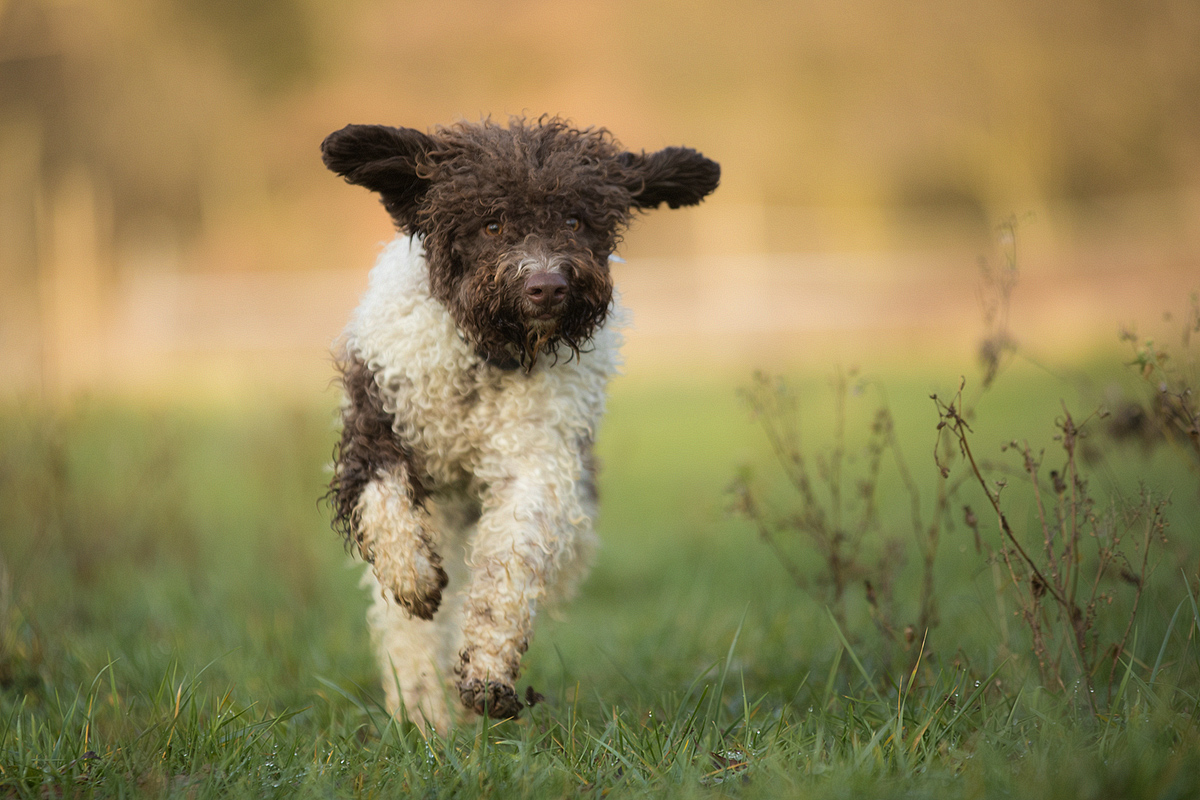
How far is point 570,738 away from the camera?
3.11 metres

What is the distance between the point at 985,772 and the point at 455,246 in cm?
231

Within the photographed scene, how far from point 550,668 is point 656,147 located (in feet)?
61.6

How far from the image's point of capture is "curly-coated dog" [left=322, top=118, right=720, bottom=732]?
10.6 ft

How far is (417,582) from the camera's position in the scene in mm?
3174

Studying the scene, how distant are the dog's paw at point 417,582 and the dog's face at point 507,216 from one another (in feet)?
2.56

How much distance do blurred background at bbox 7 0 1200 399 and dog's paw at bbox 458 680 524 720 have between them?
45.0 feet

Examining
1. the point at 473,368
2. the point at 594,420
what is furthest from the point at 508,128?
the point at 594,420

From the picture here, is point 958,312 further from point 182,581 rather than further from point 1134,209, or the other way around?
point 182,581

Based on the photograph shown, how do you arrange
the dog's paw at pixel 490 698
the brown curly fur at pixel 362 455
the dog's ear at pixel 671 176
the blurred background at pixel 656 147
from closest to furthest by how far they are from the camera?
the dog's paw at pixel 490 698 < the brown curly fur at pixel 362 455 < the dog's ear at pixel 671 176 < the blurred background at pixel 656 147

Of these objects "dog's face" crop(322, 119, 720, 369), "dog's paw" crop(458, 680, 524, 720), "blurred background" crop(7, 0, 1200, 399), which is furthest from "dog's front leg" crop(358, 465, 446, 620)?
"blurred background" crop(7, 0, 1200, 399)

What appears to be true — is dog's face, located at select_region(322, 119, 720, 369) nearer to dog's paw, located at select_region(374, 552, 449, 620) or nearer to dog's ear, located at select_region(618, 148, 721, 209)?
dog's ear, located at select_region(618, 148, 721, 209)

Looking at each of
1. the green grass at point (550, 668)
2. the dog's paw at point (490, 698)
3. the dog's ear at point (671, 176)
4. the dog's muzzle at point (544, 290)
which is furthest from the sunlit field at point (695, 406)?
the dog's muzzle at point (544, 290)

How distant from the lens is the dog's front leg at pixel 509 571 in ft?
9.71

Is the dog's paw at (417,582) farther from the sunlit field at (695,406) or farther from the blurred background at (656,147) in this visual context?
the blurred background at (656,147)
